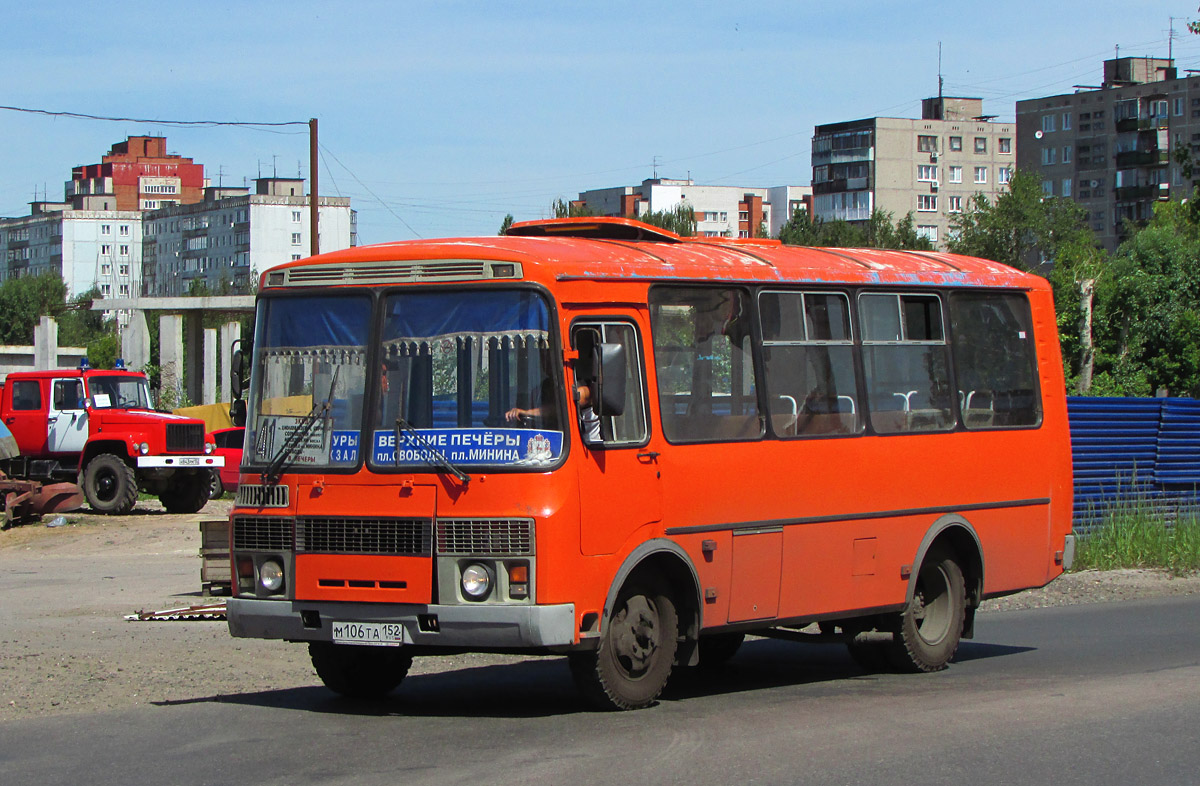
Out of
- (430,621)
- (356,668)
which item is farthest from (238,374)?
(430,621)

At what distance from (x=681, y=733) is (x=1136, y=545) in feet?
43.4

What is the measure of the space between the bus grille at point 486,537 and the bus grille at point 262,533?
3.56 feet

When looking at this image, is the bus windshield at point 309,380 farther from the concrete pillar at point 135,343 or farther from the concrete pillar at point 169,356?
the concrete pillar at point 169,356

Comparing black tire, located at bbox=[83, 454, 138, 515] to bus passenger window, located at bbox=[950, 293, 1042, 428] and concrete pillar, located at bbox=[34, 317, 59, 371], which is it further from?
concrete pillar, located at bbox=[34, 317, 59, 371]

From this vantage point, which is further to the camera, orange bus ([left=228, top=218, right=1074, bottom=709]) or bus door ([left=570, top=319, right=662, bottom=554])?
bus door ([left=570, top=319, right=662, bottom=554])

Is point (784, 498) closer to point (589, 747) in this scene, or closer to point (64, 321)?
point (589, 747)

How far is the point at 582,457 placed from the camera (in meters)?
8.74

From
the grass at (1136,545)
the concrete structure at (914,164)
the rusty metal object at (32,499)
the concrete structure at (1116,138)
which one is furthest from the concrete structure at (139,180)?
the grass at (1136,545)

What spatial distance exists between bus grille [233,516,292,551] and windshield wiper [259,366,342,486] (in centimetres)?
24

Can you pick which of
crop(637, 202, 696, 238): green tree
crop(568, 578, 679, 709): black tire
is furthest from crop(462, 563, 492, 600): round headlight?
crop(637, 202, 696, 238): green tree

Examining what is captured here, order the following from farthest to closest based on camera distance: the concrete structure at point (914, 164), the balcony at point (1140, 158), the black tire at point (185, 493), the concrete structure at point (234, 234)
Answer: the concrete structure at point (234, 234)
the concrete structure at point (914, 164)
the balcony at point (1140, 158)
the black tire at point (185, 493)

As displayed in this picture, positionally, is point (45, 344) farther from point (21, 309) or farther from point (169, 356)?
point (21, 309)

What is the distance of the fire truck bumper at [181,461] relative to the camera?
2808 cm

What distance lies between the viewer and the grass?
64.5ft
